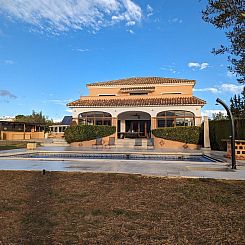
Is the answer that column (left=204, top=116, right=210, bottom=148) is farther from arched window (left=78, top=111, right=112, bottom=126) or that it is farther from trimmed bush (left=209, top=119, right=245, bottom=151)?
arched window (left=78, top=111, right=112, bottom=126)

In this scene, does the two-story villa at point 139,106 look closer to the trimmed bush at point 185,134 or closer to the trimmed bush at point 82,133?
the trimmed bush at point 185,134

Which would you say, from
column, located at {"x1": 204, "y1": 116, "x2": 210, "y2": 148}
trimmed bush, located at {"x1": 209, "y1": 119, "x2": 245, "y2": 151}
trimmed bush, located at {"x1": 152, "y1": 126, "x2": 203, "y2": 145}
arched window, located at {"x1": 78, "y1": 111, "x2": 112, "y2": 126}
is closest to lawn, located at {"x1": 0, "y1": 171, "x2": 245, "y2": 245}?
trimmed bush, located at {"x1": 209, "y1": 119, "x2": 245, "y2": 151}

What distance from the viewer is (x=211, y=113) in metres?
64.2

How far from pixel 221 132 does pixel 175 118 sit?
9127mm

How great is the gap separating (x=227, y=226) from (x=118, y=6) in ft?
57.9

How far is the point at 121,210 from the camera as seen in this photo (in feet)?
16.6

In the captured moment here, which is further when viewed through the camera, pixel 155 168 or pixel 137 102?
pixel 137 102

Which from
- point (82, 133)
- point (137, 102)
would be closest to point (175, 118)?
point (137, 102)

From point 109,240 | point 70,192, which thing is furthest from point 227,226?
point 70,192

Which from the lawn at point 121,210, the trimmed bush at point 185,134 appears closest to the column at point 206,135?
the trimmed bush at point 185,134

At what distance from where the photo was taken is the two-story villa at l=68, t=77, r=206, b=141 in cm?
2952

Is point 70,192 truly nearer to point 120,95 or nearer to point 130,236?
point 130,236

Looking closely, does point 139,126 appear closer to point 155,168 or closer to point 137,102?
point 137,102

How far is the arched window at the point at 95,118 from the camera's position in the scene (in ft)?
106
